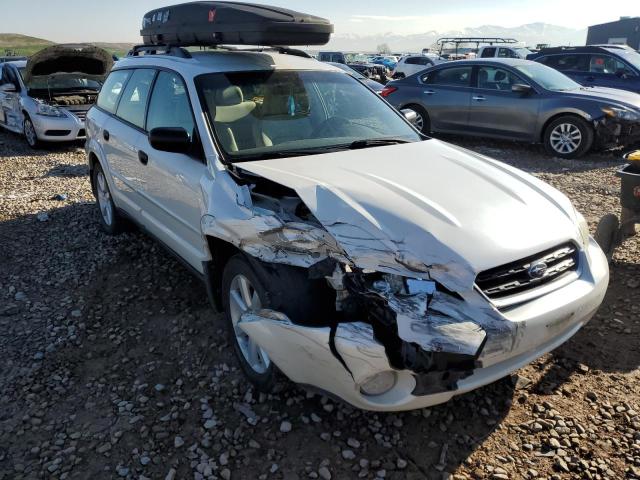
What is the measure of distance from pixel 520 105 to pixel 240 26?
6.69 m

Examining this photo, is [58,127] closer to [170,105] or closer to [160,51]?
[160,51]

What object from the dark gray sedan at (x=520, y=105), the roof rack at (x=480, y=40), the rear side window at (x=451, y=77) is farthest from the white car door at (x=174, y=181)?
the roof rack at (x=480, y=40)

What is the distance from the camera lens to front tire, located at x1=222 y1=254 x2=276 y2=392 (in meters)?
2.76

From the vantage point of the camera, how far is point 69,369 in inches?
128

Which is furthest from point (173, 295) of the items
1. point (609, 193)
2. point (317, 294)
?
point (609, 193)

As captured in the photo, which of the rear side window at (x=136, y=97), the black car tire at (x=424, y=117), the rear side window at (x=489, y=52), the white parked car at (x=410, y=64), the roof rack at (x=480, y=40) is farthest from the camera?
the white parked car at (x=410, y=64)

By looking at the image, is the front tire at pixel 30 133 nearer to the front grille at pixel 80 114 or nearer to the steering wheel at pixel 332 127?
the front grille at pixel 80 114

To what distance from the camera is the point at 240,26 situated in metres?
3.64

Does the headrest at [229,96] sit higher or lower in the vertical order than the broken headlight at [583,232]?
higher

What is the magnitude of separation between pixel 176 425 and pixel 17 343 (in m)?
1.56

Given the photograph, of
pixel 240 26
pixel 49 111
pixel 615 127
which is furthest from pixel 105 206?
pixel 615 127

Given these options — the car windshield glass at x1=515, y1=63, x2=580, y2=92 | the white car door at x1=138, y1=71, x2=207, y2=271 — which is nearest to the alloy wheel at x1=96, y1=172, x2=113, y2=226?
the white car door at x1=138, y1=71, x2=207, y2=271

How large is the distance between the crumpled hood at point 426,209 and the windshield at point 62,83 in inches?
345

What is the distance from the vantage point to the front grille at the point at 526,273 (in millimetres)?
2312
